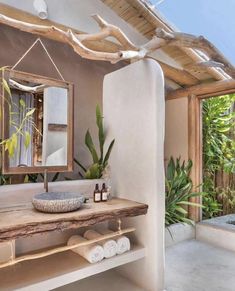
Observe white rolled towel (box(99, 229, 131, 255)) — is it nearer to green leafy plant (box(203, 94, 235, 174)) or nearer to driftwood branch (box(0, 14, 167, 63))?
driftwood branch (box(0, 14, 167, 63))

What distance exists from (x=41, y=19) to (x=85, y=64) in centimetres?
116

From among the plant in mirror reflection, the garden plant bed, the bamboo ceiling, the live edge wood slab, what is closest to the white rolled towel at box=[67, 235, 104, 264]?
the live edge wood slab

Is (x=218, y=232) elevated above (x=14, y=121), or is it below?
below

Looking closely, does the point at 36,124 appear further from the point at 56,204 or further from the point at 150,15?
the point at 150,15

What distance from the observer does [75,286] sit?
244 cm

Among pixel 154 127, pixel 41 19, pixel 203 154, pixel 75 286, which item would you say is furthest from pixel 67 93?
pixel 203 154

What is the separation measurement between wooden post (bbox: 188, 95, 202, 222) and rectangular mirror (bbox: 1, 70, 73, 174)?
2182mm

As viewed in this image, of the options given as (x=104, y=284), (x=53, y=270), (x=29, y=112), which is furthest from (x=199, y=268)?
(x=29, y=112)

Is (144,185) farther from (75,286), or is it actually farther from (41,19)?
(41,19)

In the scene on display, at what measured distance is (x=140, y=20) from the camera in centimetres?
312

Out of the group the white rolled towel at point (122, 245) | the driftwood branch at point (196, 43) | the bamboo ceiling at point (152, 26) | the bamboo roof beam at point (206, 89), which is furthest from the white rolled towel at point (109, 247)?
the bamboo roof beam at point (206, 89)

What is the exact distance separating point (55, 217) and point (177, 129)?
2.87 m

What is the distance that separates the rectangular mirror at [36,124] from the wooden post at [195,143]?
7.16 ft

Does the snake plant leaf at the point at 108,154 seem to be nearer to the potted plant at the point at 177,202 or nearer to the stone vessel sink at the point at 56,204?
the stone vessel sink at the point at 56,204
